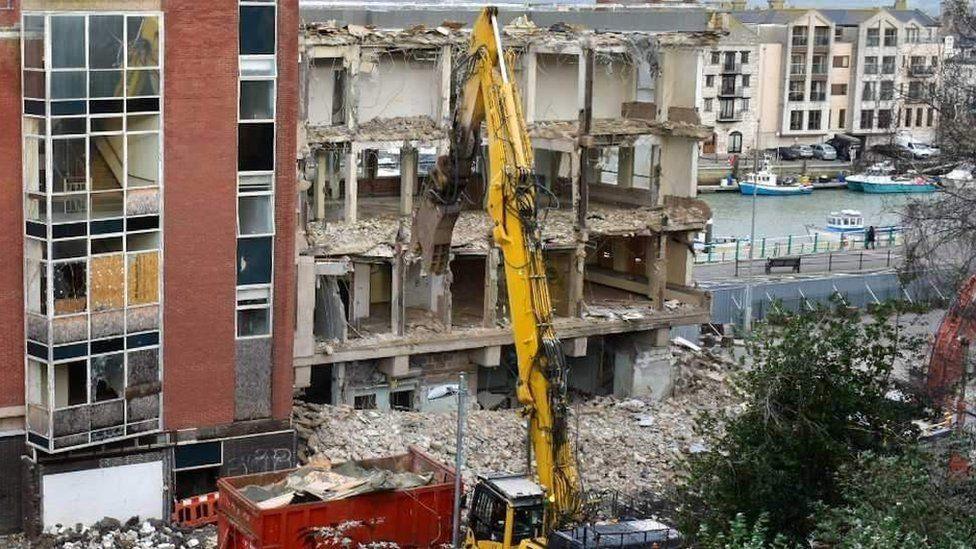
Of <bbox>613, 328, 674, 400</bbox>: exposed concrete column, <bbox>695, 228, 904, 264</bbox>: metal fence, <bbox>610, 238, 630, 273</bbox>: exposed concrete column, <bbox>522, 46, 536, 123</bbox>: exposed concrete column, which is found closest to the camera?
<bbox>522, 46, 536, 123</bbox>: exposed concrete column

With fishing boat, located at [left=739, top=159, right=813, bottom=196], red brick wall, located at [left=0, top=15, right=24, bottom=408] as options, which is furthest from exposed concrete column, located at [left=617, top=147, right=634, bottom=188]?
fishing boat, located at [left=739, top=159, right=813, bottom=196]

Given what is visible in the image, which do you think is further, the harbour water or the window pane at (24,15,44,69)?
the harbour water

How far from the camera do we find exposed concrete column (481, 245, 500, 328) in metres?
38.1

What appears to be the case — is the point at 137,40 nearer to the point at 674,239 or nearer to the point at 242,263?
the point at 242,263

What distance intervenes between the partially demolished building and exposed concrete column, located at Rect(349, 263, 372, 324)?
0.04m

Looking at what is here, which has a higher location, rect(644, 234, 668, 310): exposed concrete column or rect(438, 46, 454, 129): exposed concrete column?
rect(438, 46, 454, 129): exposed concrete column

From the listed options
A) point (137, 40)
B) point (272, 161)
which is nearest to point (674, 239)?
point (272, 161)

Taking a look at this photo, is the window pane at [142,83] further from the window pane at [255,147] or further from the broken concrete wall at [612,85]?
the broken concrete wall at [612,85]

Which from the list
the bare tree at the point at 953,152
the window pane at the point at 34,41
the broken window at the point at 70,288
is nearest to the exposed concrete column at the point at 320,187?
the broken window at the point at 70,288

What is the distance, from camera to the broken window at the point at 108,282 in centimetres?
2833

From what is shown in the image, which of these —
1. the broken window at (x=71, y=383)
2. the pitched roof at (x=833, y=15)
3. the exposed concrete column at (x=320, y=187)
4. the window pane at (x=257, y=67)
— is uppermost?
the pitched roof at (x=833, y=15)

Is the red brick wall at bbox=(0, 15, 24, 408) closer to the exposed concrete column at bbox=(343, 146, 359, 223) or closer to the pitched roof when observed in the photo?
the exposed concrete column at bbox=(343, 146, 359, 223)

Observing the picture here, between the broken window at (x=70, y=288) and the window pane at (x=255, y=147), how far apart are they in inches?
126

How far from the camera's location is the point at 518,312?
26.0m
